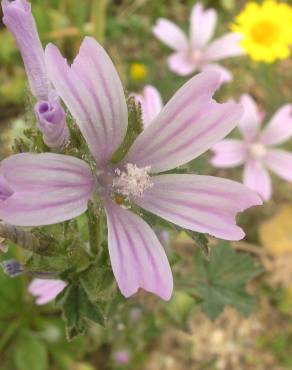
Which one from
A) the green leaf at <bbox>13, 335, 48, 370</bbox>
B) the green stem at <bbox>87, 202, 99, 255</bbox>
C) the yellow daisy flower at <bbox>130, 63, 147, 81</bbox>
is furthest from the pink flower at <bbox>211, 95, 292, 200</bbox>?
the green stem at <bbox>87, 202, 99, 255</bbox>

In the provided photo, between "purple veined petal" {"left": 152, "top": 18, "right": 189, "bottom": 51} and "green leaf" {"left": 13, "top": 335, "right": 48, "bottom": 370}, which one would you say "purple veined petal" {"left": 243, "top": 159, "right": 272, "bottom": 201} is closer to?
"purple veined petal" {"left": 152, "top": 18, "right": 189, "bottom": 51}

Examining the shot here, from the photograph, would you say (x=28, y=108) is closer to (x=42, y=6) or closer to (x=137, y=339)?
(x=137, y=339)

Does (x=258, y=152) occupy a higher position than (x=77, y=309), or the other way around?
(x=77, y=309)

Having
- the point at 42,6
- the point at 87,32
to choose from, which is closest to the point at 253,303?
the point at 87,32

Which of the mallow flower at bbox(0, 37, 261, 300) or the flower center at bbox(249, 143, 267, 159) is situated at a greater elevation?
the mallow flower at bbox(0, 37, 261, 300)

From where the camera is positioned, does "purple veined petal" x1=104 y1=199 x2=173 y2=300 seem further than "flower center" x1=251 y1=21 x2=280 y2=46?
No

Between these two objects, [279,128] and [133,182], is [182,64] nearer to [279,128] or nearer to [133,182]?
[279,128]

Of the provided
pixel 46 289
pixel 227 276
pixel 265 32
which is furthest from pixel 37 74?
pixel 265 32
